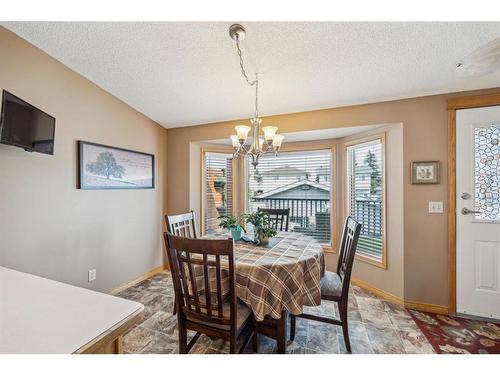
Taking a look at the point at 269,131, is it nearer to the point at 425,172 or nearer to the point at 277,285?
the point at 277,285

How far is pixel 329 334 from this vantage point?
6.40 ft

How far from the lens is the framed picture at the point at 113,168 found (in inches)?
94.0

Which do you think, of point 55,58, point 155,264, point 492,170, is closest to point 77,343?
point 55,58

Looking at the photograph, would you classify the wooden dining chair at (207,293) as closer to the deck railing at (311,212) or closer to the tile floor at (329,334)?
the tile floor at (329,334)

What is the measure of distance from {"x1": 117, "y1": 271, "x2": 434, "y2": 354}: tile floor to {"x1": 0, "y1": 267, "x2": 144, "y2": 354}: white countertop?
120 centimetres

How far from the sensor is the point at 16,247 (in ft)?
6.07

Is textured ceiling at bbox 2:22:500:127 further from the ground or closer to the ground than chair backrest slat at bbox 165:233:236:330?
further from the ground

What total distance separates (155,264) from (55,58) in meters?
2.72

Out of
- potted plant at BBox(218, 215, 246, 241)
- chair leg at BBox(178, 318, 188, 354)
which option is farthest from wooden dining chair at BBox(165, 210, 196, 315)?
chair leg at BBox(178, 318, 188, 354)

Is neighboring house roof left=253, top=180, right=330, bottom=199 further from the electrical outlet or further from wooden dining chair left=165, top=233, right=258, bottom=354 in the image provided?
the electrical outlet

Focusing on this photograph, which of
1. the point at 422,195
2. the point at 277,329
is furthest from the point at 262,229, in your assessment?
the point at 422,195

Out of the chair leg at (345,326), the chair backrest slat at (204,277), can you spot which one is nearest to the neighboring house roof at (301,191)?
the chair leg at (345,326)

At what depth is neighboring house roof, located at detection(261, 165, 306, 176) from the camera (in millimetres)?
3518
